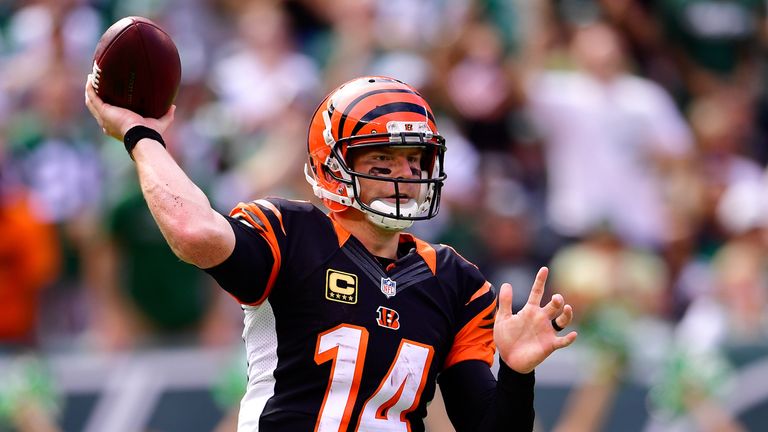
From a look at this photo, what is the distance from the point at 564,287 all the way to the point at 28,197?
3.58m

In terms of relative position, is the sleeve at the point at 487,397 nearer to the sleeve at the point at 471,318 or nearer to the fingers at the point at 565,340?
the sleeve at the point at 471,318

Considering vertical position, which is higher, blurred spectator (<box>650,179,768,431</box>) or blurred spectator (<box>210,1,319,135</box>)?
blurred spectator (<box>210,1,319,135</box>)

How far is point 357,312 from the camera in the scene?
425cm

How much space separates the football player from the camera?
410 centimetres

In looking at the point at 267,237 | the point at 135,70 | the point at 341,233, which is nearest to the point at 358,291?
the point at 341,233

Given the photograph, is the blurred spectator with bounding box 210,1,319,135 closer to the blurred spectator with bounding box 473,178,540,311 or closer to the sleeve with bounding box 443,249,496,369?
the blurred spectator with bounding box 473,178,540,311

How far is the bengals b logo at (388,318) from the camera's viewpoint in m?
4.27

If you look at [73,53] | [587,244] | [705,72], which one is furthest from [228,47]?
[705,72]

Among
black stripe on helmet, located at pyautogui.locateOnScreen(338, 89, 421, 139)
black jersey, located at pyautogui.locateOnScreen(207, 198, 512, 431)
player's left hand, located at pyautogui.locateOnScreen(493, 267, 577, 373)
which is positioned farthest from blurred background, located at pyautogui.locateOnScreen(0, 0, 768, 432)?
player's left hand, located at pyautogui.locateOnScreen(493, 267, 577, 373)

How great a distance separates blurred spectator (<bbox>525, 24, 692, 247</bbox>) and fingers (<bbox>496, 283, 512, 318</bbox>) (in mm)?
5279

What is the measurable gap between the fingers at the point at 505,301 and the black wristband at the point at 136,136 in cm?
116

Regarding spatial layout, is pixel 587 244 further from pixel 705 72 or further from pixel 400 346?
pixel 400 346

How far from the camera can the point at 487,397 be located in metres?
4.42

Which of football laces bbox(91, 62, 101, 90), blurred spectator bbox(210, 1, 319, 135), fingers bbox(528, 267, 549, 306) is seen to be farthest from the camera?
blurred spectator bbox(210, 1, 319, 135)
